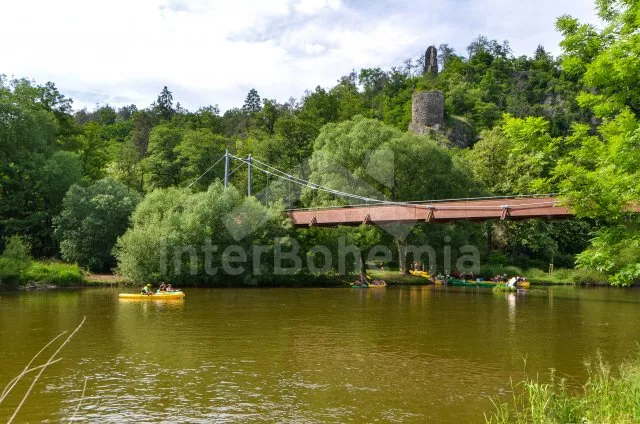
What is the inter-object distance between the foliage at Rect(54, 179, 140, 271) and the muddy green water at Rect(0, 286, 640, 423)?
27.9 feet

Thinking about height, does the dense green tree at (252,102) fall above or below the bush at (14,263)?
above

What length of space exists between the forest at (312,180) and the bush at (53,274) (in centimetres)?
10

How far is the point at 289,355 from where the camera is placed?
14.2 meters

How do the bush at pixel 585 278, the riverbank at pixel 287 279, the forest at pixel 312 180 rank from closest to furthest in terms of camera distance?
the forest at pixel 312 180
the riverbank at pixel 287 279
the bush at pixel 585 278

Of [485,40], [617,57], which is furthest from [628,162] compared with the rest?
[485,40]

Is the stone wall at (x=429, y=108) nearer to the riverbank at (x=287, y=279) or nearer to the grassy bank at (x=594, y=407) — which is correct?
the riverbank at (x=287, y=279)

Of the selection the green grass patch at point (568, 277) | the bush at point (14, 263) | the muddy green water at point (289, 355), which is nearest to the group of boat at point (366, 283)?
the muddy green water at point (289, 355)

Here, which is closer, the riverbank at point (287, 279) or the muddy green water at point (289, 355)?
the muddy green water at point (289, 355)

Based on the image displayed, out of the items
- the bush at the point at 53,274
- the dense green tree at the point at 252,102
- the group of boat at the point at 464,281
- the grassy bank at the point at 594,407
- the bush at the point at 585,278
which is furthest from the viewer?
the dense green tree at the point at 252,102

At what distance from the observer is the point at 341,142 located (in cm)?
4047

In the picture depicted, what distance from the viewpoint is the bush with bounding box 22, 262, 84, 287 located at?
2995cm

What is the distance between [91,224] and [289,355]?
2448 cm

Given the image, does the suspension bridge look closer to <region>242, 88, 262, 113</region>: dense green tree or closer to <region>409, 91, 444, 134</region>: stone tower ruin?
<region>409, 91, 444, 134</region>: stone tower ruin

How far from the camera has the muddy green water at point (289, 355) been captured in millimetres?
9828
